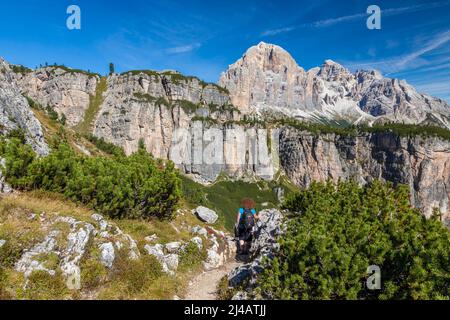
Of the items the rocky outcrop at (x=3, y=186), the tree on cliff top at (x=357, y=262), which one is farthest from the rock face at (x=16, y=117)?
the tree on cliff top at (x=357, y=262)

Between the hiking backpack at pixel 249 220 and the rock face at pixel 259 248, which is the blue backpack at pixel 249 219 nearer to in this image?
the hiking backpack at pixel 249 220

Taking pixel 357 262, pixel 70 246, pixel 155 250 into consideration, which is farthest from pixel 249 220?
pixel 70 246

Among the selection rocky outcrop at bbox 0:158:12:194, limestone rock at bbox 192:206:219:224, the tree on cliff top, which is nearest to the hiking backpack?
limestone rock at bbox 192:206:219:224

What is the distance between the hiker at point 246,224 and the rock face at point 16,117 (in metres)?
22.8

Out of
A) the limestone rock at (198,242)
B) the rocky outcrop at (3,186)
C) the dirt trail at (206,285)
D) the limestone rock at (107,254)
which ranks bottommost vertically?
the dirt trail at (206,285)

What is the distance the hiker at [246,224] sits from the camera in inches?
993

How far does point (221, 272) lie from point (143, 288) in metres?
6.77

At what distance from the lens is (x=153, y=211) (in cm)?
2508

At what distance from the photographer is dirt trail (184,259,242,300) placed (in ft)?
57.6

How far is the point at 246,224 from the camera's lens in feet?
83.2

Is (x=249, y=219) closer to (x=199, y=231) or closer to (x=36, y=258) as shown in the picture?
(x=199, y=231)

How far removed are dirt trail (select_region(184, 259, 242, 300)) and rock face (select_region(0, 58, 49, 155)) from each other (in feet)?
77.6

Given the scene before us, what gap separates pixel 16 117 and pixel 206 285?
1342 inches
